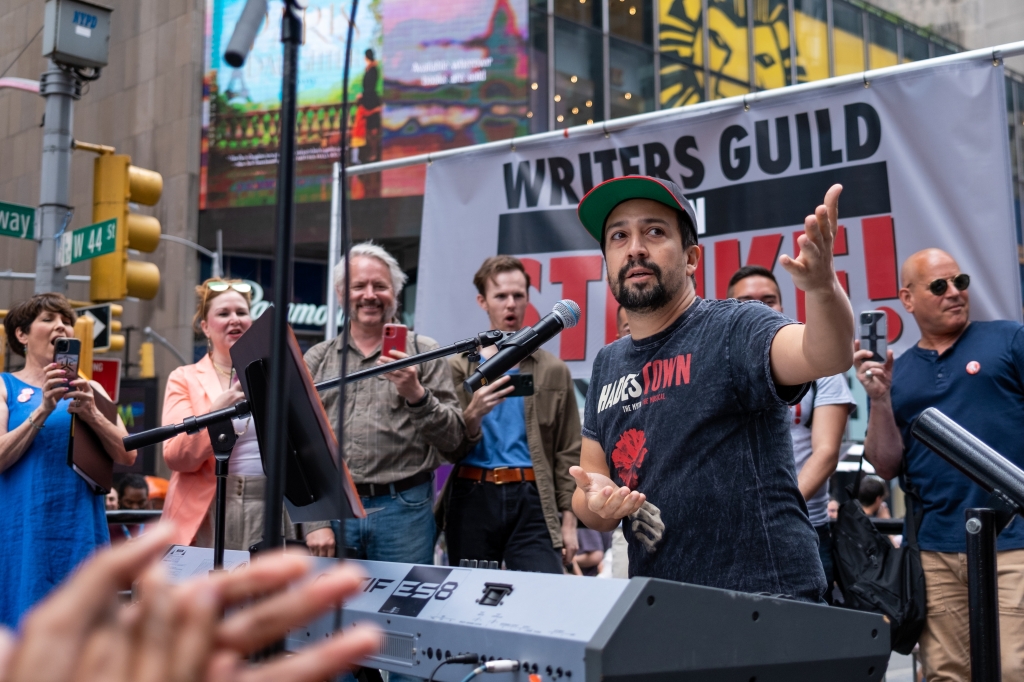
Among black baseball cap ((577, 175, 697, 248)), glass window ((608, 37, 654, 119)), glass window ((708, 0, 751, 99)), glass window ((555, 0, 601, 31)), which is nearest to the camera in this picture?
black baseball cap ((577, 175, 697, 248))

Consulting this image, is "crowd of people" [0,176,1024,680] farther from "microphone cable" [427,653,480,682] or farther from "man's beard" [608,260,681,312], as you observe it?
"microphone cable" [427,653,480,682]

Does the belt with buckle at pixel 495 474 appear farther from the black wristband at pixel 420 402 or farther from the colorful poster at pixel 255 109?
the colorful poster at pixel 255 109

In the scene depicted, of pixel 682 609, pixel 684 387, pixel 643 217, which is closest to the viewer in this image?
pixel 682 609

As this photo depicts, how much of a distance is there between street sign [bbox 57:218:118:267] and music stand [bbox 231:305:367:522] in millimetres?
5031

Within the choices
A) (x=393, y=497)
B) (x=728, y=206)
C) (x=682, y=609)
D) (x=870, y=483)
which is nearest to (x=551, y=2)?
(x=870, y=483)

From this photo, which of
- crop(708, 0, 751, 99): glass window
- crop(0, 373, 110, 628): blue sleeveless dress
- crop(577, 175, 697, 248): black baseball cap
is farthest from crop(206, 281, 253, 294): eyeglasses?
crop(708, 0, 751, 99): glass window

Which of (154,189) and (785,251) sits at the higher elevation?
(154,189)

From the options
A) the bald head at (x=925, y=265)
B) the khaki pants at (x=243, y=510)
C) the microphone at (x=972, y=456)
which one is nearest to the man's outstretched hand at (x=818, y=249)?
the microphone at (x=972, y=456)

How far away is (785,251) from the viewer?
4727 millimetres

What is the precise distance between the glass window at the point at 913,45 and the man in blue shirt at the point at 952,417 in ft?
93.2

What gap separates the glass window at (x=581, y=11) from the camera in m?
23.4

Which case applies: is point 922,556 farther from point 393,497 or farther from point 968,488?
point 393,497

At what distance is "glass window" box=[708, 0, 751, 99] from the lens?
81.8 feet

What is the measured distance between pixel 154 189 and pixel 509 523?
5.63 metres
